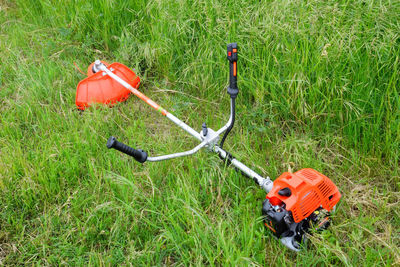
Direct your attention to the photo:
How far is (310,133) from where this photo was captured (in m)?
2.50

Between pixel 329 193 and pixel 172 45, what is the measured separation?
5.83 feet

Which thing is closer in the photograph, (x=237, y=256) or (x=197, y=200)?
(x=237, y=256)

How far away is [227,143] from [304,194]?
0.81m

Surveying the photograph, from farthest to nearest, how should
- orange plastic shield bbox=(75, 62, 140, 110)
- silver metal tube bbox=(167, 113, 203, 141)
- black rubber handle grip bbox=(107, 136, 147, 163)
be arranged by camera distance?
orange plastic shield bbox=(75, 62, 140, 110) < silver metal tube bbox=(167, 113, 203, 141) < black rubber handle grip bbox=(107, 136, 147, 163)

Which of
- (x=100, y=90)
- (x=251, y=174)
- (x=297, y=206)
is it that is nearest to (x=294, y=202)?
(x=297, y=206)

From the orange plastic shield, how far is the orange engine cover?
159 centimetres

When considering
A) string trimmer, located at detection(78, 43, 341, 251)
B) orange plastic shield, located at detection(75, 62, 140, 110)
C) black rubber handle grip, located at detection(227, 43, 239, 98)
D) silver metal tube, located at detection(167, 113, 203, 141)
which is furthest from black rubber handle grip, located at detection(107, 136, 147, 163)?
orange plastic shield, located at detection(75, 62, 140, 110)

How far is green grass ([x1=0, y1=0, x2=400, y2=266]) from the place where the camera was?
1.97 meters

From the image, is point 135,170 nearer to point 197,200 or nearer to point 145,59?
point 197,200

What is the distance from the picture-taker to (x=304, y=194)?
6.09ft

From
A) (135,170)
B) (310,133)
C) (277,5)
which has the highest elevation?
(277,5)

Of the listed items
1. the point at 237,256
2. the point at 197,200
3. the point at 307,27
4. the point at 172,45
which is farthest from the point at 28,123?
the point at 307,27

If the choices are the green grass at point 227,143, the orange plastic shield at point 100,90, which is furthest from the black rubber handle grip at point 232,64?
the orange plastic shield at point 100,90

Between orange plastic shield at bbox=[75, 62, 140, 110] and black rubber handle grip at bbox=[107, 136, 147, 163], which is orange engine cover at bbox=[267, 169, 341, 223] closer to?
black rubber handle grip at bbox=[107, 136, 147, 163]
